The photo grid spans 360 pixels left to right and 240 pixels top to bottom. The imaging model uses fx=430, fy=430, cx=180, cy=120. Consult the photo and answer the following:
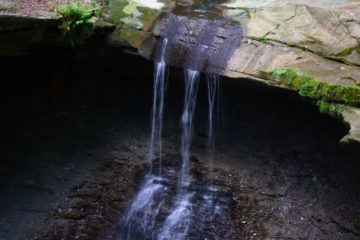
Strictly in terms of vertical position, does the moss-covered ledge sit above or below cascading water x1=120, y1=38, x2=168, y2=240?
above

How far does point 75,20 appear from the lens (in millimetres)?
7051

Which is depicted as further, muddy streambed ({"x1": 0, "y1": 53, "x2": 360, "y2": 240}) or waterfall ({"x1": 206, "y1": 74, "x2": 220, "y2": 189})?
waterfall ({"x1": 206, "y1": 74, "x2": 220, "y2": 189})

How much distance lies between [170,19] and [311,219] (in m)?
4.06

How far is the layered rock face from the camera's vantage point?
6004mm

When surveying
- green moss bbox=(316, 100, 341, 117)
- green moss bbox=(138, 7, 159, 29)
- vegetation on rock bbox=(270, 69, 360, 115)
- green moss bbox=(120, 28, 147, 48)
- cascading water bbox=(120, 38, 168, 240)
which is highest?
green moss bbox=(138, 7, 159, 29)

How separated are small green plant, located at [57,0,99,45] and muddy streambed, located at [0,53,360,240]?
73 centimetres

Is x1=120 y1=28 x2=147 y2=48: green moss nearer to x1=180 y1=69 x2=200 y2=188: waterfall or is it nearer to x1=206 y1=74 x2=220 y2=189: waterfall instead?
x1=180 y1=69 x2=200 y2=188: waterfall

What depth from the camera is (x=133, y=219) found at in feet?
23.2

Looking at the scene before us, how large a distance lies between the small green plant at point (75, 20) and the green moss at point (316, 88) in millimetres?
3192

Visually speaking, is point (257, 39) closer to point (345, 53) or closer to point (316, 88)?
point (345, 53)

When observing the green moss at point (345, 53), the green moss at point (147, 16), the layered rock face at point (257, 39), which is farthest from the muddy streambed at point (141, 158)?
the green moss at point (345, 53)

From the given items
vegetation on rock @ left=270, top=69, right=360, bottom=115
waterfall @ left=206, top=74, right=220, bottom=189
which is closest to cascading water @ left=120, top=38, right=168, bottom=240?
waterfall @ left=206, top=74, right=220, bottom=189

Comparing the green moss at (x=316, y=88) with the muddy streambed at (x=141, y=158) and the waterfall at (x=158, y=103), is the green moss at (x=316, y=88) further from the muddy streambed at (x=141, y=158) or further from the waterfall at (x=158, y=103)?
the waterfall at (x=158, y=103)

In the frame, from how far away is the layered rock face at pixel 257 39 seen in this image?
19.7 ft
